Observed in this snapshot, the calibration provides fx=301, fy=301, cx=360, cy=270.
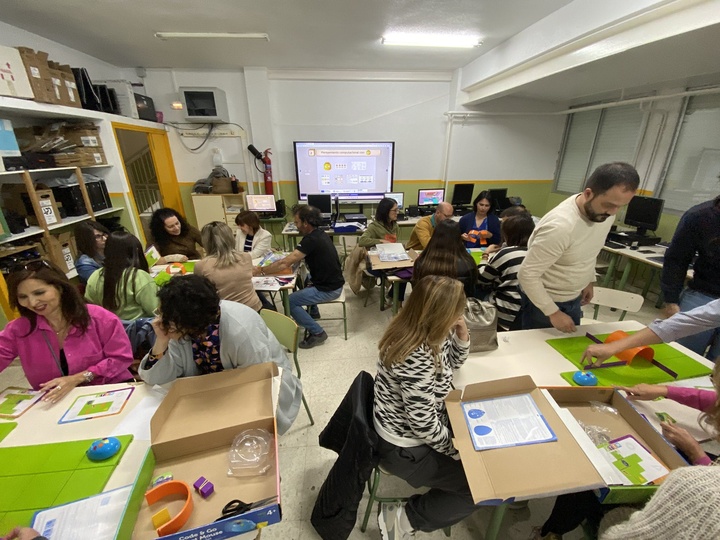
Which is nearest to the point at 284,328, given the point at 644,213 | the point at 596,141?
the point at 644,213

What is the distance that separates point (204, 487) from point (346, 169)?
499 centimetres

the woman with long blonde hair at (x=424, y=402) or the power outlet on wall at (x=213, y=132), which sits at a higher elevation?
the power outlet on wall at (x=213, y=132)

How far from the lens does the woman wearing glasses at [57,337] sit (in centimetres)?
134

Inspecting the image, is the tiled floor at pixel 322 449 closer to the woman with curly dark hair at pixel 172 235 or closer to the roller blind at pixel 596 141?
the woman with curly dark hair at pixel 172 235

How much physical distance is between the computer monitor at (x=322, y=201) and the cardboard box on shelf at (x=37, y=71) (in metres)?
3.07

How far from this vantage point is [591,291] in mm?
1970

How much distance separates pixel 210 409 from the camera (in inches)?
47.8

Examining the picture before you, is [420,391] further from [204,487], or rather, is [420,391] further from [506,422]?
[204,487]

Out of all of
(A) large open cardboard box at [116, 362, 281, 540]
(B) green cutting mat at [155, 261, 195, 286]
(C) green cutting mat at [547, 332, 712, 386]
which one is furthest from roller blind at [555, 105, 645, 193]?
(B) green cutting mat at [155, 261, 195, 286]

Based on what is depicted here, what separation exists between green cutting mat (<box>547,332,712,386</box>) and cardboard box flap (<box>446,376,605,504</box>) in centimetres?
39

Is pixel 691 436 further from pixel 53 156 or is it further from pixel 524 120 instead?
pixel 524 120

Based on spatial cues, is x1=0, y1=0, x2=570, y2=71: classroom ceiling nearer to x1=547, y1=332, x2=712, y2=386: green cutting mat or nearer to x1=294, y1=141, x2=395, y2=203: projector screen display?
x1=294, y1=141, x2=395, y2=203: projector screen display

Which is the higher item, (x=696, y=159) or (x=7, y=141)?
(x=7, y=141)

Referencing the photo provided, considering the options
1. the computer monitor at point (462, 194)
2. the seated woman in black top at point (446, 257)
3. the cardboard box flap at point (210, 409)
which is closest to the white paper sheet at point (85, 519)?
the cardboard box flap at point (210, 409)
